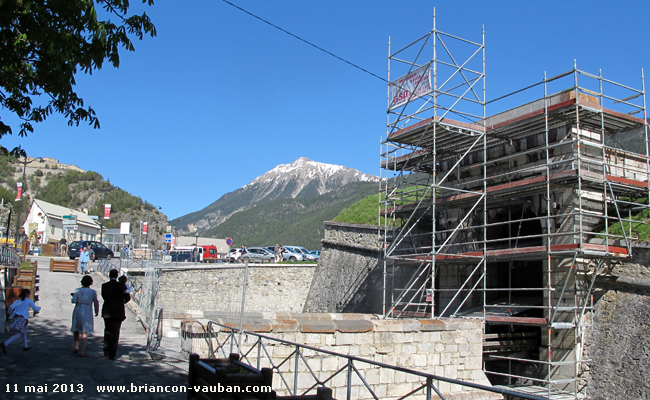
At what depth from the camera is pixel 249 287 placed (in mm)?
27297

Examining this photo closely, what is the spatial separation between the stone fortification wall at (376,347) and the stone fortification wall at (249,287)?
48.3 ft

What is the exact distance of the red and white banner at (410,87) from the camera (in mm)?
16188

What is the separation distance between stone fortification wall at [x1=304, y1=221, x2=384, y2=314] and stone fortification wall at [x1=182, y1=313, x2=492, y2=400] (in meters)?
7.46

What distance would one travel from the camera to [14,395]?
21.9ft

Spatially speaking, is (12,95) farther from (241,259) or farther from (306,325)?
(241,259)

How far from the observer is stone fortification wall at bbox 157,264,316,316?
2712cm

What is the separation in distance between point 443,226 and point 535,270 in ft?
11.0

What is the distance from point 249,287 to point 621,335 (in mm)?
18794

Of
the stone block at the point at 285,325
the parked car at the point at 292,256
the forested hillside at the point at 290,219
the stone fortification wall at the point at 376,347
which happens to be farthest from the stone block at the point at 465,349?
the forested hillside at the point at 290,219

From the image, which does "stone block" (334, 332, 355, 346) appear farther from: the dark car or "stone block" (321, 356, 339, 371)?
the dark car

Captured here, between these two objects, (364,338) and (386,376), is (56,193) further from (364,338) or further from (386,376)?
(386,376)

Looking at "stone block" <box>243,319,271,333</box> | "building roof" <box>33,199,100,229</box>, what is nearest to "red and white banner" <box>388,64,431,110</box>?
"stone block" <box>243,319,271,333</box>

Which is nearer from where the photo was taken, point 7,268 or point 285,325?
point 285,325

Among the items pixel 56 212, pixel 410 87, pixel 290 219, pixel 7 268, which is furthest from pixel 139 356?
pixel 290 219
